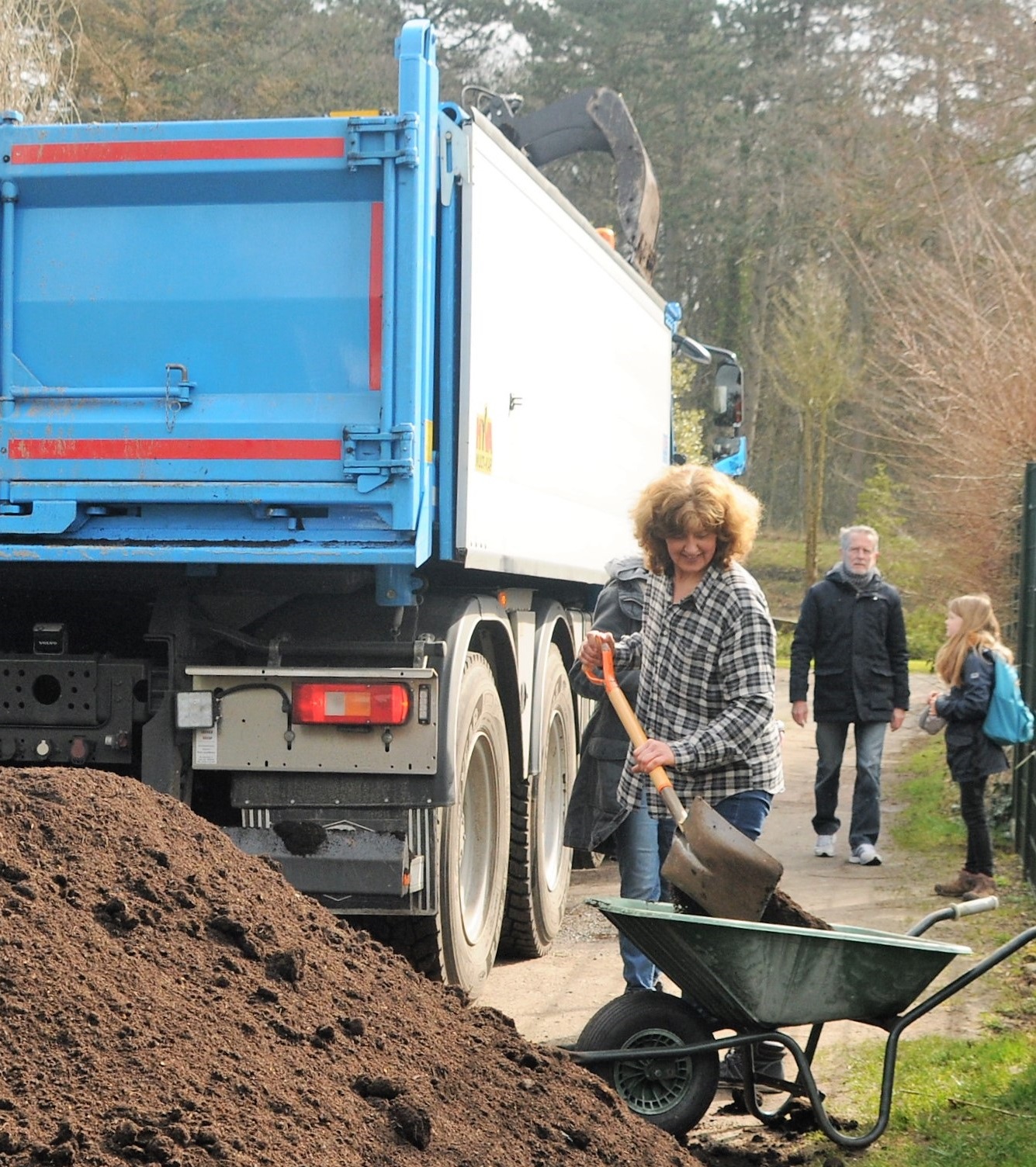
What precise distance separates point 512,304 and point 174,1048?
11.3 ft

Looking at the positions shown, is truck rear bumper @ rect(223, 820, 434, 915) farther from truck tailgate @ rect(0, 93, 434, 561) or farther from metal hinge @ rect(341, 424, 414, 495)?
metal hinge @ rect(341, 424, 414, 495)

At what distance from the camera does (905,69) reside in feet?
58.1

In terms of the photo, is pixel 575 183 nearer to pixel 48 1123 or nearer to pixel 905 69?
pixel 905 69

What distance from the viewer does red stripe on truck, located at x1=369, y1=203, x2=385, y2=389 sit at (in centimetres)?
513

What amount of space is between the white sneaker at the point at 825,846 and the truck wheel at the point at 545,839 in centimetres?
206

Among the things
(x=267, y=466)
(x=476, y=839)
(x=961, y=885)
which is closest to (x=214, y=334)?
(x=267, y=466)

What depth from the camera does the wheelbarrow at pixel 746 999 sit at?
3939mm

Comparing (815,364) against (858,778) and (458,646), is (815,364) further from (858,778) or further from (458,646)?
(458,646)

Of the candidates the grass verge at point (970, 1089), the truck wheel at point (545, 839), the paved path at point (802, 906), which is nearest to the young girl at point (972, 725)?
the paved path at point (802, 906)

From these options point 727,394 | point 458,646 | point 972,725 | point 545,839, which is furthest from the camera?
point 727,394

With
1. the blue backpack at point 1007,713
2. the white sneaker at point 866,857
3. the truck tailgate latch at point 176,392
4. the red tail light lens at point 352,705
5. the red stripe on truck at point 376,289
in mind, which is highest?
the red stripe on truck at point 376,289

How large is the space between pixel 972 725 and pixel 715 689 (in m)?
3.69

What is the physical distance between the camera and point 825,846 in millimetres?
9555

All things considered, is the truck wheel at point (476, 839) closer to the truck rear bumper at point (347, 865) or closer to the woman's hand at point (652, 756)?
the truck rear bumper at point (347, 865)
